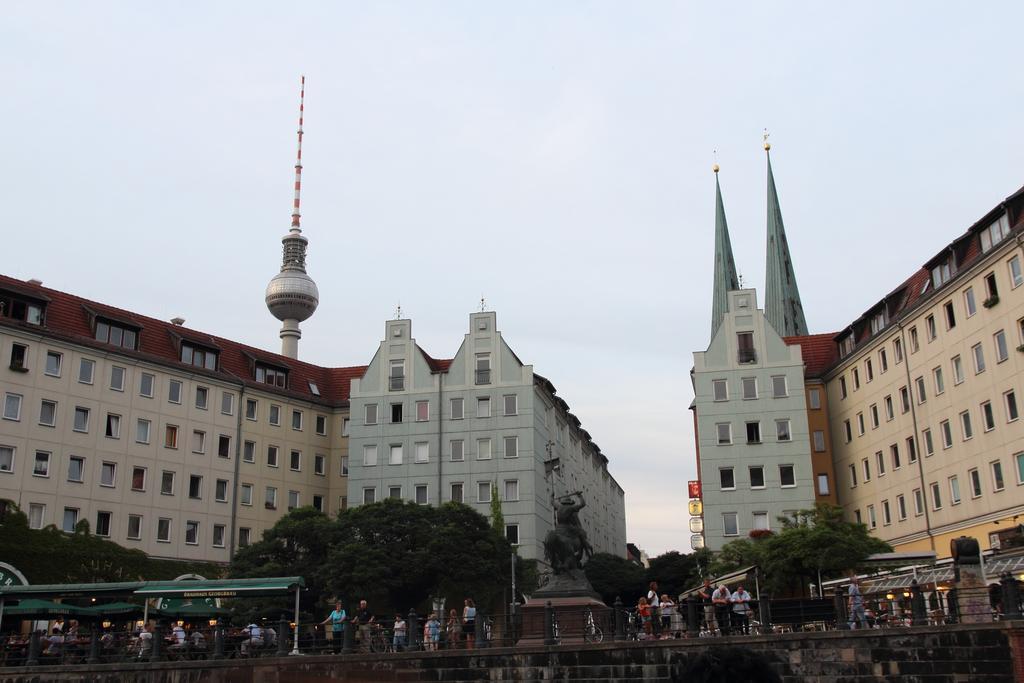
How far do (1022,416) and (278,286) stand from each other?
9464 centimetres

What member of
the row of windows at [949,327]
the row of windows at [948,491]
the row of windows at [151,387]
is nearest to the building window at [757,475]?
the row of windows at [948,491]

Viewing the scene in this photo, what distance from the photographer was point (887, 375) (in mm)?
61594

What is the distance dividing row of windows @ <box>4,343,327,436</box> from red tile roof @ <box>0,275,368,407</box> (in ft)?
3.56

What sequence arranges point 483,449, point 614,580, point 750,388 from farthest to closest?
1. point 614,580
2. point 483,449
3. point 750,388

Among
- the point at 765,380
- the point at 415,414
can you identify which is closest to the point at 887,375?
the point at 765,380

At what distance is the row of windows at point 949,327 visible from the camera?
4803cm

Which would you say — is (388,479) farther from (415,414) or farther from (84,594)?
(84,594)

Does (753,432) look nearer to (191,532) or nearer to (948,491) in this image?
(948,491)

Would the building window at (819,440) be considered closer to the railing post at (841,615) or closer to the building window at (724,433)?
the building window at (724,433)

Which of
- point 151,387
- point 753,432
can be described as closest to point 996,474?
point 753,432

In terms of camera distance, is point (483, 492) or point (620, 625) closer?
point (620, 625)

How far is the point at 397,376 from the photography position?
73.3 metres

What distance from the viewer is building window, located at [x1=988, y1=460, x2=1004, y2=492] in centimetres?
4903

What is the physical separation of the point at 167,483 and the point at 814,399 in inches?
1670
